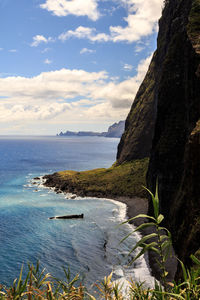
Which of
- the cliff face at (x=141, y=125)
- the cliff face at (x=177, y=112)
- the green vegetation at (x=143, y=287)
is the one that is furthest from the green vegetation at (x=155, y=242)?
the cliff face at (x=141, y=125)

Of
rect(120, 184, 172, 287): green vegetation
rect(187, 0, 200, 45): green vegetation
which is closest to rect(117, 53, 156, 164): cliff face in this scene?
rect(187, 0, 200, 45): green vegetation

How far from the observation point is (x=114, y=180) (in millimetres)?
91875

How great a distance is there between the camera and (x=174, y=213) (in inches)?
1229

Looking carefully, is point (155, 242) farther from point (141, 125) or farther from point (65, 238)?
point (141, 125)

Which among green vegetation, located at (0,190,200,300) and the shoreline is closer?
green vegetation, located at (0,190,200,300)

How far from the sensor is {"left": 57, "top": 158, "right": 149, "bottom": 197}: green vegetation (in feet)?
275

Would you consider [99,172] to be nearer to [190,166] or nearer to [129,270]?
[129,270]

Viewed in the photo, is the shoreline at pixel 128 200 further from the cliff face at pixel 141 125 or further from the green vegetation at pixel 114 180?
the cliff face at pixel 141 125

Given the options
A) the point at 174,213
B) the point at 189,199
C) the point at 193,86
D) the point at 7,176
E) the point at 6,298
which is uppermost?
the point at 193,86

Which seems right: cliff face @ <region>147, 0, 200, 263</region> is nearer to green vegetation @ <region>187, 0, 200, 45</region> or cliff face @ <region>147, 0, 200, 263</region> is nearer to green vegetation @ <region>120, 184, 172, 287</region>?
green vegetation @ <region>187, 0, 200, 45</region>

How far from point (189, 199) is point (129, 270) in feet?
54.1

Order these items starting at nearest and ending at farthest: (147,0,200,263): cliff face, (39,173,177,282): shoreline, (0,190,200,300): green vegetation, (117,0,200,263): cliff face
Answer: (0,190,200,300): green vegetation
(117,0,200,263): cliff face
(147,0,200,263): cliff face
(39,173,177,282): shoreline

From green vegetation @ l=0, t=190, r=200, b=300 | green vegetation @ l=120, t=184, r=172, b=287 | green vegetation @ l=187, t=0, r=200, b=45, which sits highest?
green vegetation @ l=187, t=0, r=200, b=45

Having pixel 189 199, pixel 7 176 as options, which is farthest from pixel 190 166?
pixel 7 176
